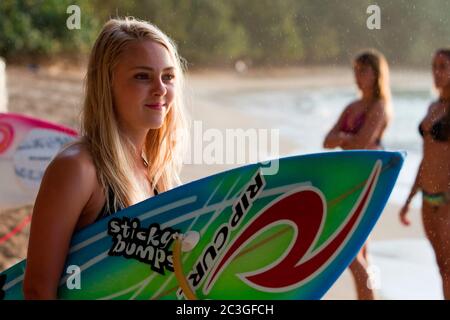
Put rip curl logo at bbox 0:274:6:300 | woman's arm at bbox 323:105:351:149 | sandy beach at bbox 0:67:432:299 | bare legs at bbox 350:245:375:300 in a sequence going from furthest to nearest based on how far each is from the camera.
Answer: sandy beach at bbox 0:67:432:299 → woman's arm at bbox 323:105:351:149 → bare legs at bbox 350:245:375:300 → rip curl logo at bbox 0:274:6:300

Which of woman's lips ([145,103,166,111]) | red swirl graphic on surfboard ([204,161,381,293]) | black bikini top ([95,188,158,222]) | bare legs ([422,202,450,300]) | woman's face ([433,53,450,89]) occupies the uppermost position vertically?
woman's face ([433,53,450,89])

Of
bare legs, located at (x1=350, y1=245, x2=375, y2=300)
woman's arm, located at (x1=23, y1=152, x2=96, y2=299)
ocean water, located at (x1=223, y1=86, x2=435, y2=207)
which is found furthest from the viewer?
ocean water, located at (x1=223, y1=86, x2=435, y2=207)

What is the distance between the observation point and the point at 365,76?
8.50ft

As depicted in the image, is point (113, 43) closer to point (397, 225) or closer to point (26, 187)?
point (26, 187)

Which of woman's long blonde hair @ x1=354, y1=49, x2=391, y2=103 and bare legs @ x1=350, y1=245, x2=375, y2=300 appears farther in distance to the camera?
woman's long blonde hair @ x1=354, y1=49, x2=391, y2=103

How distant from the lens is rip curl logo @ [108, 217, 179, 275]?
121 cm

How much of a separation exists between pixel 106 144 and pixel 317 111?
449 inches

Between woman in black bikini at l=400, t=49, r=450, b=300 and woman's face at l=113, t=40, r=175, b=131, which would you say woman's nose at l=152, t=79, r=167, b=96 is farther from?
woman in black bikini at l=400, t=49, r=450, b=300

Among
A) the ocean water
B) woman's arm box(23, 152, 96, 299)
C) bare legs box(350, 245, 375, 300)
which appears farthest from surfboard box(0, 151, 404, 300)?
the ocean water

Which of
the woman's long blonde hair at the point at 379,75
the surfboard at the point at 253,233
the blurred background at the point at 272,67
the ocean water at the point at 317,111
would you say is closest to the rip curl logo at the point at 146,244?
the surfboard at the point at 253,233

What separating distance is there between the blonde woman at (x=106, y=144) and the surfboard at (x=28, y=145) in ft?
4.07

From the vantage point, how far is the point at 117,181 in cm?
113

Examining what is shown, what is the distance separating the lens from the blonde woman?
105 cm

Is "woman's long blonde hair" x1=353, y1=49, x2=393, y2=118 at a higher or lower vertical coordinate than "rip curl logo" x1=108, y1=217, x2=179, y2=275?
higher
